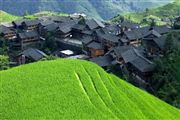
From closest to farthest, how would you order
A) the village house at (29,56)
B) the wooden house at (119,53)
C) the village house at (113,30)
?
1. the wooden house at (119,53)
2. the village house at (29,56)
3. the village house at (113,30)

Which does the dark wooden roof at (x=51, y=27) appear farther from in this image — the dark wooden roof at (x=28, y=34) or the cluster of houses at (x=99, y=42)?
the dark wooden roof at (x=28, y=34)

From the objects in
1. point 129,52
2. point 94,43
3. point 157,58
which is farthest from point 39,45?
point 157,58

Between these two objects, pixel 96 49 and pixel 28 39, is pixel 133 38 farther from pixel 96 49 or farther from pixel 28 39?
pixel 28 39

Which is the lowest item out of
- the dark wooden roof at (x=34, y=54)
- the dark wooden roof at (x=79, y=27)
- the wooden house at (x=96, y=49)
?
the dark wooden roof at (x=34, y=54)

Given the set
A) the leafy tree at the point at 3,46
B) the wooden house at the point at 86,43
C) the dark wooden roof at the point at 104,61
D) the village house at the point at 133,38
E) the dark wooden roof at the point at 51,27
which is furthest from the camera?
the dark wooden roof at the point at 51,27

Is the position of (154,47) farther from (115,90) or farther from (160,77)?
(115,90)

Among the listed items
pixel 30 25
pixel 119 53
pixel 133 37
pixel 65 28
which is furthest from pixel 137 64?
pixel 30 25

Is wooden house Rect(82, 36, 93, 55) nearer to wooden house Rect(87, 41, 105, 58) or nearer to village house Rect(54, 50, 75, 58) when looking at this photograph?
wooden house Rect(87, 41, 105, 58)

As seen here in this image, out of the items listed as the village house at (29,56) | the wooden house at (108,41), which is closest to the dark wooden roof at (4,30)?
the village house at (29,56)

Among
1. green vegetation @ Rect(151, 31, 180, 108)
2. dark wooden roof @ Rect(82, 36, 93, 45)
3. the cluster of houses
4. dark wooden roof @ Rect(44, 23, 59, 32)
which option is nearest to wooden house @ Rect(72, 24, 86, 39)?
the cluster of houses
